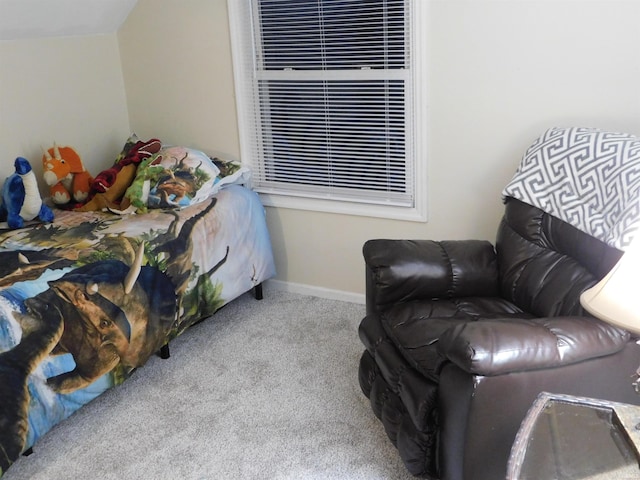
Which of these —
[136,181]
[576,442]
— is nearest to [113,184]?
[136,181]

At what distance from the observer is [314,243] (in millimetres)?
3539

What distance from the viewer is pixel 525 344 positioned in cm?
182

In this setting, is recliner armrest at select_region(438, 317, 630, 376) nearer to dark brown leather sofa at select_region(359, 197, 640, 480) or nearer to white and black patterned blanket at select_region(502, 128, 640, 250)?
dark brown leather sofa at select_region(359, 197, 640, 480)

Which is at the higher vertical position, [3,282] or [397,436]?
[3,282]

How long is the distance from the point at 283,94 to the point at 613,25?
61.6 inches

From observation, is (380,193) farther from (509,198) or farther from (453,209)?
(509,198)

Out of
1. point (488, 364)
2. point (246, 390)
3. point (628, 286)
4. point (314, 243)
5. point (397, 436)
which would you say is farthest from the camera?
point (314, 243)

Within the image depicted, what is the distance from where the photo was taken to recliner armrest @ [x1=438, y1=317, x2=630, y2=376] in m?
1.78

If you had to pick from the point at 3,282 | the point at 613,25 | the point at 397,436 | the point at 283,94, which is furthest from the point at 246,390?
the point at 613,25

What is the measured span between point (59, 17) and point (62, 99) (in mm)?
407

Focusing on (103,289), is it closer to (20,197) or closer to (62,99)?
(20,197)

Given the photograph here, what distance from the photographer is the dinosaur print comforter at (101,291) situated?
7.48 feet

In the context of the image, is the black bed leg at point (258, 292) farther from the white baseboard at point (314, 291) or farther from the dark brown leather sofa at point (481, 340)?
the dark brown leather sofa at point (481, 340)

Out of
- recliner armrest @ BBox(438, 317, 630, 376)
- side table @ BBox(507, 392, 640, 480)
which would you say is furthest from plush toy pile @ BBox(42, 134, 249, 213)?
side table @ BBox(507, 392, 640, 480)
